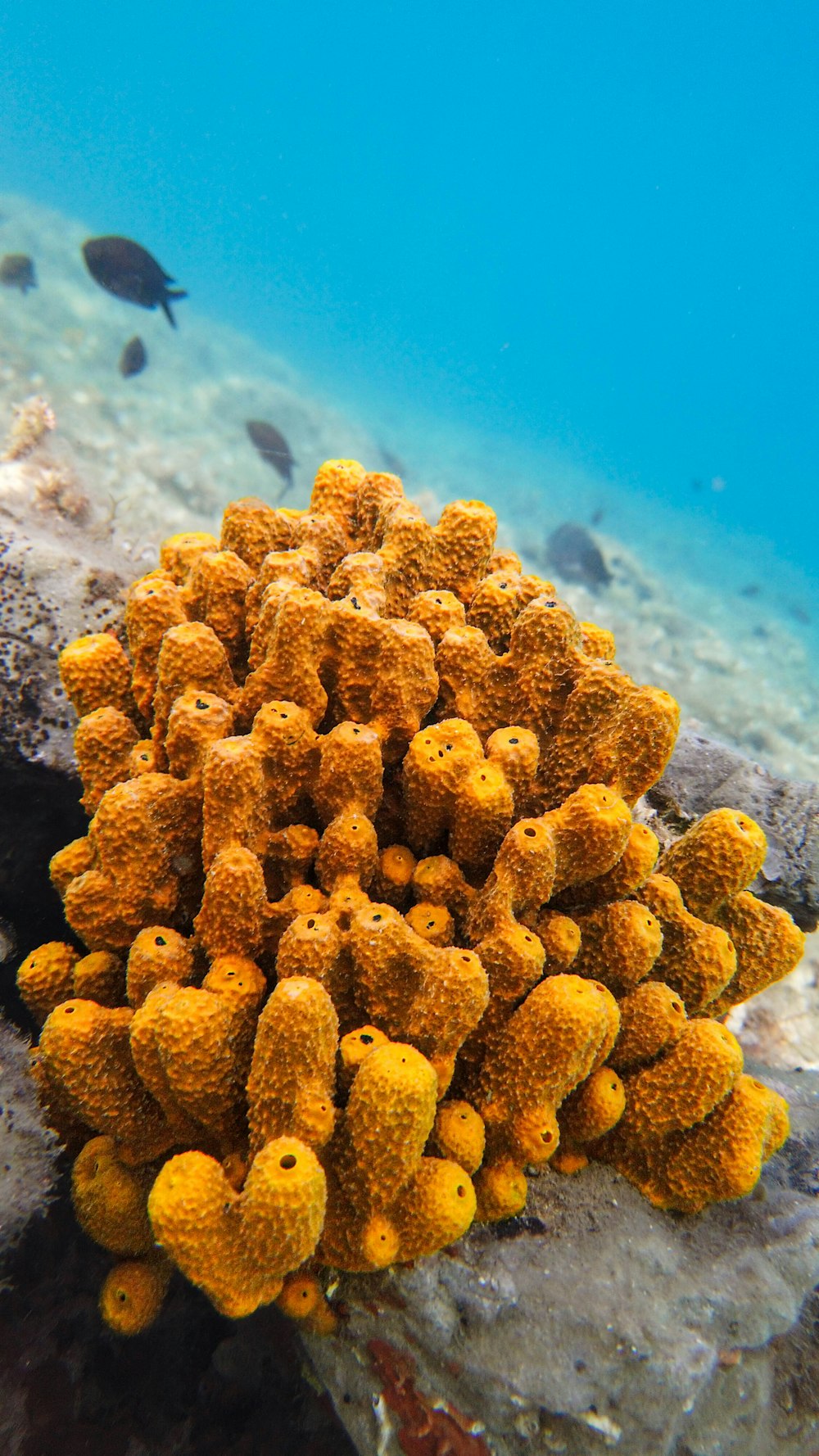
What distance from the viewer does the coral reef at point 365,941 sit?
5.00 ft

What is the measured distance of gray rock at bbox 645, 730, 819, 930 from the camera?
10.8ft

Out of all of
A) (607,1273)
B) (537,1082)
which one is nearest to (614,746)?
(537,1082)

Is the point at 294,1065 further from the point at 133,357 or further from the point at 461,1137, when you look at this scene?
the point at 133,357

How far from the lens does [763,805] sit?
3494mm

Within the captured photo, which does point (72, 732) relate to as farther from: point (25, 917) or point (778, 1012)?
point (778, 1012)

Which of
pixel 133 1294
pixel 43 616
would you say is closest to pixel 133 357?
pixel 43 616

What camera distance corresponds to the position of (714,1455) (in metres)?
1.85

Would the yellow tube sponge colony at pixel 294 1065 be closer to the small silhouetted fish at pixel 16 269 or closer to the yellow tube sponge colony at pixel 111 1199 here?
the yellow tube sponge colony at pixel 111 1199

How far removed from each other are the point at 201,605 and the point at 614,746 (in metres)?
1.50

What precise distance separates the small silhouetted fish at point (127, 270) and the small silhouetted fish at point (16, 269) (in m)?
5.44

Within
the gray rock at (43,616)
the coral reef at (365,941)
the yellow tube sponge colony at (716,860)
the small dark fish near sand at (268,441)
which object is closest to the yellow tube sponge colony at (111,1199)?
the coral reef at (365,941)

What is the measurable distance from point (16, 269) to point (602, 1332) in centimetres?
1609

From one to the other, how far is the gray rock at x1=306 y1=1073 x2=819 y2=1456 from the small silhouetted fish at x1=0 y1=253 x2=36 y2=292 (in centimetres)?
1568

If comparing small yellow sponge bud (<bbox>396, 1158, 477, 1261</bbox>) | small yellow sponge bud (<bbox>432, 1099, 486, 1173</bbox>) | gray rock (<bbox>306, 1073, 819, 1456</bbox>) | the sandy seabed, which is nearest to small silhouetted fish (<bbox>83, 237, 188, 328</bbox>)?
the sandy seabed
